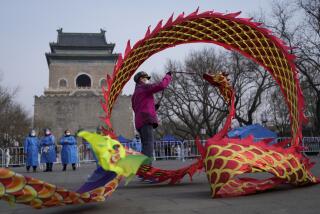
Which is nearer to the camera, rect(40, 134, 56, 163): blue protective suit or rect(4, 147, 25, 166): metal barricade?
rect(40, 134, 56, 163): blue protective suit

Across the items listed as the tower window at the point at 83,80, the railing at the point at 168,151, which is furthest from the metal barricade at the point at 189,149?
the tower window at the point at 83,80

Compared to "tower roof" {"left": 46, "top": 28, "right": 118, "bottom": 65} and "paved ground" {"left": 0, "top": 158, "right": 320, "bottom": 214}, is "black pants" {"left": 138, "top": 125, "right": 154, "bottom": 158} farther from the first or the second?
"tower roof" {"left": 46, "top": 28, "right": 118, "bottom": 65}

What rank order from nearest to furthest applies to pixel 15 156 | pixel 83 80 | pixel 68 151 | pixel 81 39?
1. pixel 68 151
2. pixel 15 156
3. pixel 83 80
4. pixel 81 39

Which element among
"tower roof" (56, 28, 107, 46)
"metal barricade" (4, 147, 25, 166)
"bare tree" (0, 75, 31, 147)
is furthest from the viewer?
"tower roof" (56, 28, 107, 46)

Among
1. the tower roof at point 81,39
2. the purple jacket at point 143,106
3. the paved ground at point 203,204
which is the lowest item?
the paved ground at point 203,204

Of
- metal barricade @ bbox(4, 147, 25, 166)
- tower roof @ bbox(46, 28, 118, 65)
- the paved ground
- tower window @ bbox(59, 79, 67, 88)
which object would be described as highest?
tower roof @ bbox(46, 28, 118, 65)

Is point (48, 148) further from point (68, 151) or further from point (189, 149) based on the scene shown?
point (189, 149)

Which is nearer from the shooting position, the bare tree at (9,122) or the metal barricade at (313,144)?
the metal barricade at (313,144)

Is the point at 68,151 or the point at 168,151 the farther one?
the point at 168,151

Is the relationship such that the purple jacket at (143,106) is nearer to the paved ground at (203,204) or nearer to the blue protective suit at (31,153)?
the paved ground at (203,204)

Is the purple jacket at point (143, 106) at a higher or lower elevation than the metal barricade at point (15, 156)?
higher

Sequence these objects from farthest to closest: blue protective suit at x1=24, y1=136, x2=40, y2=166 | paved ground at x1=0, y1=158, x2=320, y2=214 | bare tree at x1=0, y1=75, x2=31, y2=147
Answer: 1. bare tree at x1=0, y1=75, x2=31, y2=147
2. blue protective suit at x1=24, y1=136, x2=40, y2=166
3. paved ground at x1=0, y1=158, x2=320, y2=214

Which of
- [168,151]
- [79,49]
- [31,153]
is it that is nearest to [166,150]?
[168,151]

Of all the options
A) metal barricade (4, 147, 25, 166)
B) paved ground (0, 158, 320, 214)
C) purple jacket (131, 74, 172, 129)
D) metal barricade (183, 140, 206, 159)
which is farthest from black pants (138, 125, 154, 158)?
metal barricade (4, 147, 25, 166)
